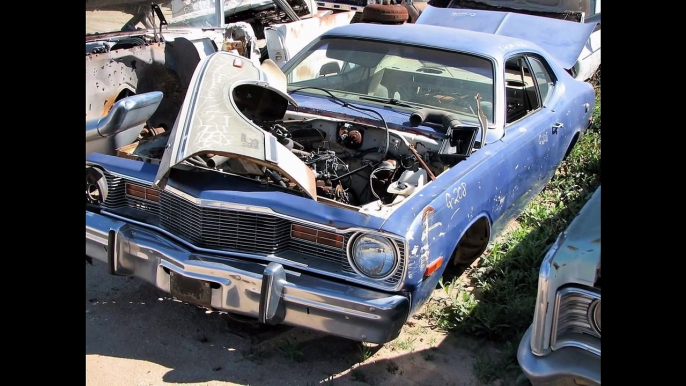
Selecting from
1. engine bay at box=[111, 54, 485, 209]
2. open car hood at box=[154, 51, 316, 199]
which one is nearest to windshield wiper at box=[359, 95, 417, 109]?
engine bay at box=[111, 54, 485, 209]

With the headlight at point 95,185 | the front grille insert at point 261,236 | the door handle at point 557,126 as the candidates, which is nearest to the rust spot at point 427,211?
the front grille insert at point 261,236

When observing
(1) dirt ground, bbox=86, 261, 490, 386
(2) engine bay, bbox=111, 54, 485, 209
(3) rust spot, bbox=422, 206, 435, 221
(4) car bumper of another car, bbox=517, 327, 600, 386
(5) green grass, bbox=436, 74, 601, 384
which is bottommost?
(1) dirt ground, bbox=86, 261, 490, 386

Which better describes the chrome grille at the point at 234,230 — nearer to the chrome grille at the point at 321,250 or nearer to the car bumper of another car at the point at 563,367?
the chrome grille at the point at 321,250

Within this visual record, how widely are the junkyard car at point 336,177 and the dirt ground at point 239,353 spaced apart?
0.33m

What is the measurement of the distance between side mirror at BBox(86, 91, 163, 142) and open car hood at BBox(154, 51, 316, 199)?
47 cm

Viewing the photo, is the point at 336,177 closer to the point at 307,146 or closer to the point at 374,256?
the point at 307,146

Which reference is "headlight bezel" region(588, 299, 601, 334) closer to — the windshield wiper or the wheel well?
the wheel well

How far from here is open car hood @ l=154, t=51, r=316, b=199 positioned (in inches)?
125

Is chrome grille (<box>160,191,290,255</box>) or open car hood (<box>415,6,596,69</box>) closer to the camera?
chrome grille (<box>160,191,290,255</box>)

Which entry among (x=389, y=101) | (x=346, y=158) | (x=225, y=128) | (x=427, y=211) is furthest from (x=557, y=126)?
(x=225, y=128)

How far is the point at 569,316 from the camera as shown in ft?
7.67

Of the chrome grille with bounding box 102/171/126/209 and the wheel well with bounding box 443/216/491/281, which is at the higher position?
the chrome grille with bounding box 102/171/126/209
